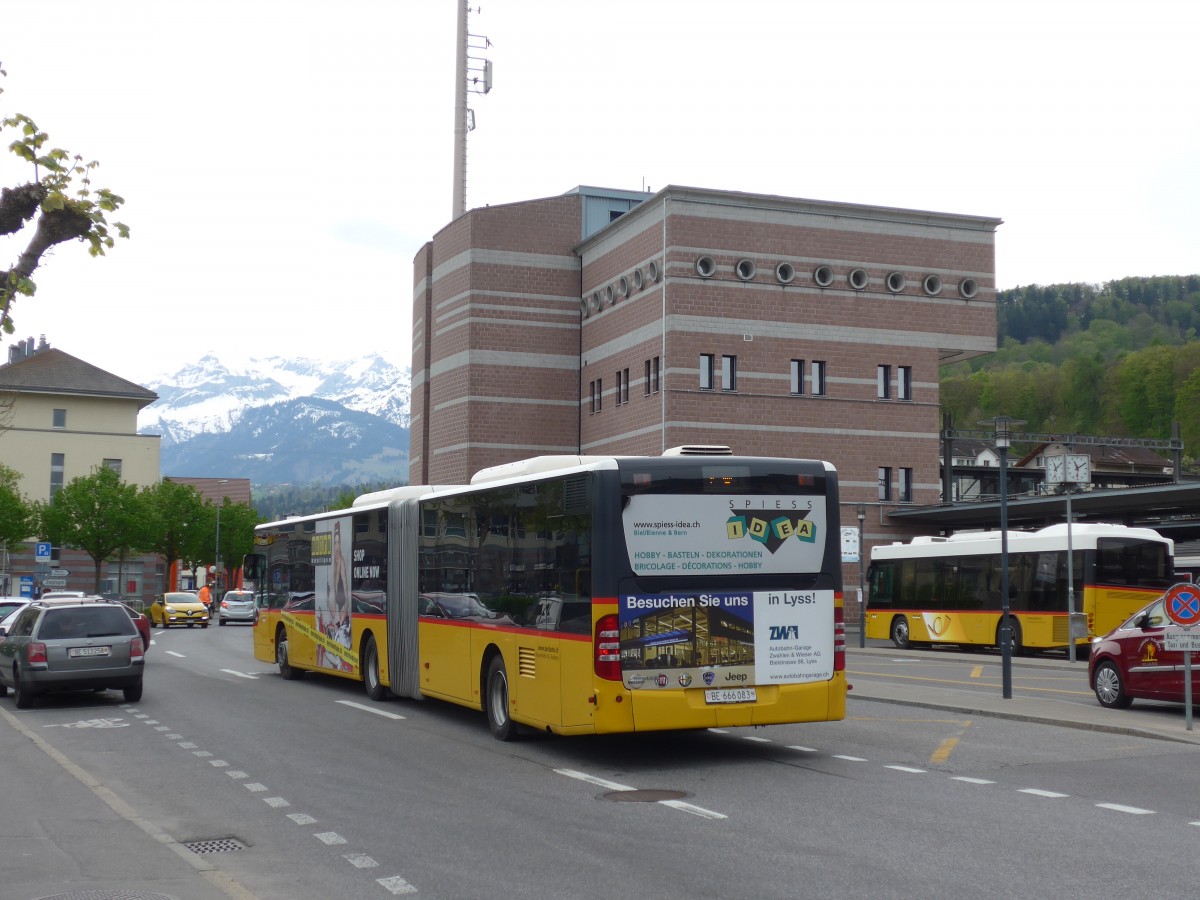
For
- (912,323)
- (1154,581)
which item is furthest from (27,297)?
(912,323)

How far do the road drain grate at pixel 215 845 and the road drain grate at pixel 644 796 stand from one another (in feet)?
9.89

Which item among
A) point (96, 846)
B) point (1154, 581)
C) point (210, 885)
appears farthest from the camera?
point (1154, 581)

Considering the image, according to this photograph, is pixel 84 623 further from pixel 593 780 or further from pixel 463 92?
pixel 463 92

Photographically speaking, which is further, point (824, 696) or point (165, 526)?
point (165, 526)

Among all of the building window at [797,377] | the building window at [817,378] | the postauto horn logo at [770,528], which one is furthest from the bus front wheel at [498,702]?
the building window at [817,378]

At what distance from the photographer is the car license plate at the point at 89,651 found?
19.8m

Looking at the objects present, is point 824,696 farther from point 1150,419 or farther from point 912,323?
point 1150,419

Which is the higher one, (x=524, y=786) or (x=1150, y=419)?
(x=1150, y=419)

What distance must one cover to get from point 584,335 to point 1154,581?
3154 centimetres

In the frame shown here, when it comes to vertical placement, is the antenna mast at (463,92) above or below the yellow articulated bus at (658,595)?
above

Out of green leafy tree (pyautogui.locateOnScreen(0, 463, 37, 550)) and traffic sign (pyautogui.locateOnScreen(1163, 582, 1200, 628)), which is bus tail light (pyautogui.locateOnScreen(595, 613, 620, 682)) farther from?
green leafy tree (pyautogui.locateOnScreen(0, 463, 37, 550))

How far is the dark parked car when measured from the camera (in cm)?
1967

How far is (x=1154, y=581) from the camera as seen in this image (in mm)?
32875

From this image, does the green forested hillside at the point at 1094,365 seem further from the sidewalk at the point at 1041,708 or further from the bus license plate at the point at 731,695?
the bus license plate at the point at 731,695
